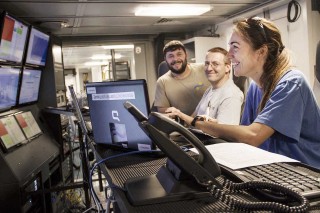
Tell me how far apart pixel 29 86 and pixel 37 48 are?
480mm

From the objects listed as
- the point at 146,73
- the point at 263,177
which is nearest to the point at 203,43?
the point at 146,73

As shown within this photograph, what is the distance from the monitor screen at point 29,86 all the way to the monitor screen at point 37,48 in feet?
0.41

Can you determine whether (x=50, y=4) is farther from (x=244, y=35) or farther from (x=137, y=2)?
(x=244, y=35)

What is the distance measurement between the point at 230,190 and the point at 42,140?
3.36 metres

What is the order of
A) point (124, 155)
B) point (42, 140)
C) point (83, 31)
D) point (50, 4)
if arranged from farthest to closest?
point (83, 31) < point (42, 140) < point (50, 4) < point (124, 155)

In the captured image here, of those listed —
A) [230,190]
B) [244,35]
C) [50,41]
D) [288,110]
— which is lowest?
[230,190]

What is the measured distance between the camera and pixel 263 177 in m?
0.76

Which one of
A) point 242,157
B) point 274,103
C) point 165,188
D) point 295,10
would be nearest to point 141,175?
point 165,188

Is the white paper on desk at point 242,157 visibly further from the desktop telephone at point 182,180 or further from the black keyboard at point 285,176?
the desktop telephone at point 182,180

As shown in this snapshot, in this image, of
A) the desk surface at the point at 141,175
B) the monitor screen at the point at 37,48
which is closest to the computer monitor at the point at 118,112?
the desk surface at the point at 141,175

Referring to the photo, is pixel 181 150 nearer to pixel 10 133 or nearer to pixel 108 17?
pixel 10 133

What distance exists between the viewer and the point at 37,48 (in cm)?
366

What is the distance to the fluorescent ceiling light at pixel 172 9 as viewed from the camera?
350 centimetres

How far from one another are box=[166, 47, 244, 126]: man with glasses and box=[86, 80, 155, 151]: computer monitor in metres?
0.61
